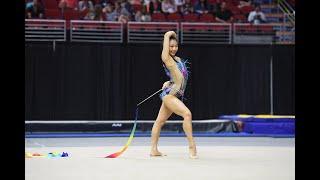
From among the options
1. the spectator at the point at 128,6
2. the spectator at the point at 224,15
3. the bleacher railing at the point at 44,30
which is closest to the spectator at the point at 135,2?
the spectator at the point at 128,6

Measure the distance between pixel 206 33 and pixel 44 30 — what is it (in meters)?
4.29

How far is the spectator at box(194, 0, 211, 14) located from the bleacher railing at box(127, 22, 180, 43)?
175 cm

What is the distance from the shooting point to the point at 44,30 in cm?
1612

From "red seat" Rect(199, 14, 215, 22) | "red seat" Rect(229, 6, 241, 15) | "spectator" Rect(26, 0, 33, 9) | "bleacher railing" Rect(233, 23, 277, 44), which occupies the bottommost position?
"bleacher railing" Rect(233, 23, 277, 44)

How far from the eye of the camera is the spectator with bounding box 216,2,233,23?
1778cm

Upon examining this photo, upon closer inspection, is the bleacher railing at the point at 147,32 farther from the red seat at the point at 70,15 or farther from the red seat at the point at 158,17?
the red seat at the point at 158,17

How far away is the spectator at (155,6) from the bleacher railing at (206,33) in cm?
132

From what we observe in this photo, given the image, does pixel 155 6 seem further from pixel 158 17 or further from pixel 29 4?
pixel 29 4

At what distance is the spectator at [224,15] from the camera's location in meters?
17.8

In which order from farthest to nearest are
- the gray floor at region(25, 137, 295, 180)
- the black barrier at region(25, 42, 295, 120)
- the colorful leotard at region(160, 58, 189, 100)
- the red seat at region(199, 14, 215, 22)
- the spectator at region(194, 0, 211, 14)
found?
the spectator at region(194, 0, 211, 14), the red seat at region(199, 14, 215, 22), the black barrier at region(25, 42, 295, 120), the colorful leotard at region(160, 58, 189, 100), the gray floor at region(25, 137, 295, 180)

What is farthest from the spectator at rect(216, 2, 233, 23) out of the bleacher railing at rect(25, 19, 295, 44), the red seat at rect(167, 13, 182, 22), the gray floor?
the gray floor

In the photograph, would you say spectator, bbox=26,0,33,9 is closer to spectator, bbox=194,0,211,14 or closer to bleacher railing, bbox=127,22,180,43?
bleacher railing, bbox=127,22,180,43

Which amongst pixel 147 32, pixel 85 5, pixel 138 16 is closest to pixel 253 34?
pixel 147 32
